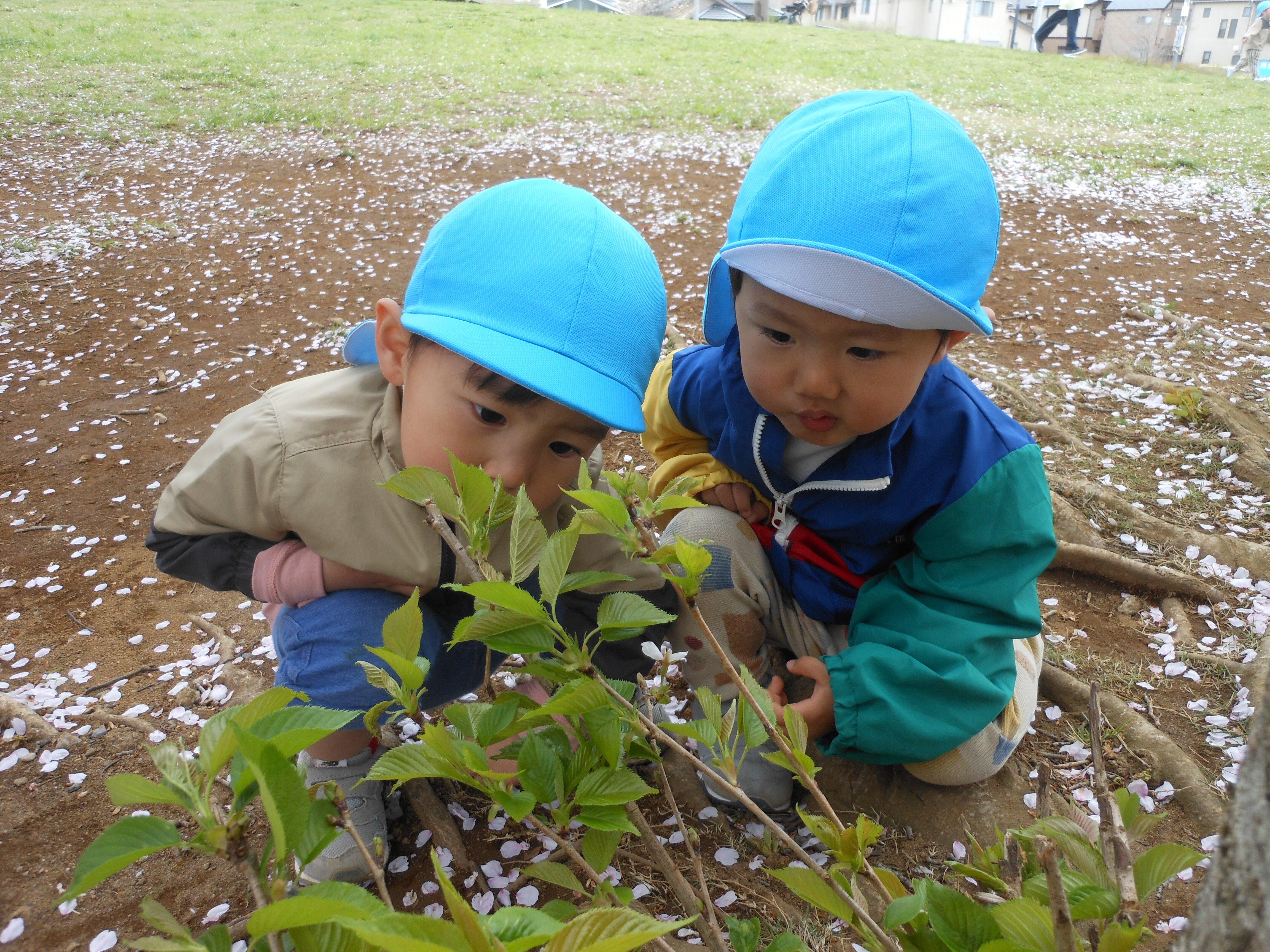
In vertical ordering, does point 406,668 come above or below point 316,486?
above

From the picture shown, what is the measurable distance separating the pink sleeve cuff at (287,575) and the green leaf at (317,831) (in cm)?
105

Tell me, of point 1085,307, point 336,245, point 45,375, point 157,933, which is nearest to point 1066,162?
point 1085,307

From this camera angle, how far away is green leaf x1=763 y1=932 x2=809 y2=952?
979mm

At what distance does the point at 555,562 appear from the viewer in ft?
3.13

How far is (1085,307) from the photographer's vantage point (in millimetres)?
5562

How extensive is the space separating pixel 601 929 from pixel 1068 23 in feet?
158

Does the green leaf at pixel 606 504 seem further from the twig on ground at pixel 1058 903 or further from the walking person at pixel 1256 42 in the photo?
the walking person at pixel 1256 42

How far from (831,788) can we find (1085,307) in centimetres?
457

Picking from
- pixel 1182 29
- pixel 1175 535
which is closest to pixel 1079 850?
pixel 1175 535

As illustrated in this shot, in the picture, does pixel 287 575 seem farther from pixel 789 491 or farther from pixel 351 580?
pixel 789 491

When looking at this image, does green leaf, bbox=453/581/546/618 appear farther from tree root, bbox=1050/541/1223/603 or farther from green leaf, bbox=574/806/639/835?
tree root, bbox=1050/541/1223/603

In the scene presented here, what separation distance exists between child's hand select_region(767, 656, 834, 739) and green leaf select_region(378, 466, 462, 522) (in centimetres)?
105

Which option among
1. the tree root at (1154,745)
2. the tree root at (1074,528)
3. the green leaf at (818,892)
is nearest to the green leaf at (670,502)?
the green leaf at (818,892)

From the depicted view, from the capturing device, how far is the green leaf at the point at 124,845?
660 mm
